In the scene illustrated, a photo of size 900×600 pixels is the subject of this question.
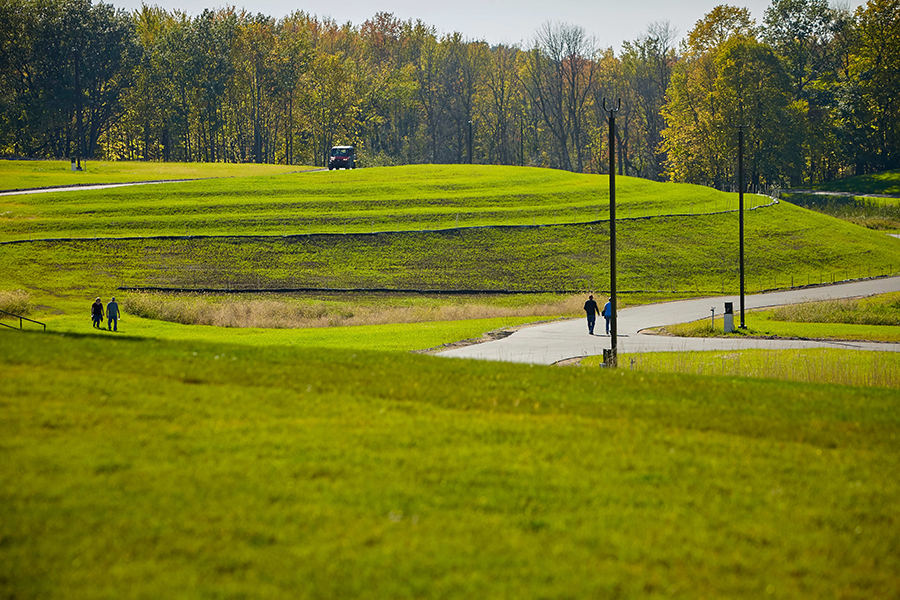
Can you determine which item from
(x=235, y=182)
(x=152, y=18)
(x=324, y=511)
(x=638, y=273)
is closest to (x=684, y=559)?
(x=324, y=511)

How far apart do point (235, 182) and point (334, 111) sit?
3787 centimetres

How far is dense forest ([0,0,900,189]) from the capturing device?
328ft

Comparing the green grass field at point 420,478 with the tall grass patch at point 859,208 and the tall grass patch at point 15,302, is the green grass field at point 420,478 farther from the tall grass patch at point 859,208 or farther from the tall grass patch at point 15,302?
the tall grass patch at point 859,208

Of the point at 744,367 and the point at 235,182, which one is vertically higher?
the point at 235,182

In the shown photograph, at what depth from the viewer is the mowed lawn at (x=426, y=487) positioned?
22.4ft

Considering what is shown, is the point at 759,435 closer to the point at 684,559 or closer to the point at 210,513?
the point at 684,559

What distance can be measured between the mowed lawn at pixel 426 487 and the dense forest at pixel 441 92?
9195 centimetres

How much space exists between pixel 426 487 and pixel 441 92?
126745mm

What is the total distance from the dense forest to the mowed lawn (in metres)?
91.9

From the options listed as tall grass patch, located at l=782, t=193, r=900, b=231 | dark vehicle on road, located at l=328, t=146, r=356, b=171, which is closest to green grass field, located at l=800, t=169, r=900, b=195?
tall grass patch, located at l=782, t=193, r=900, b=231

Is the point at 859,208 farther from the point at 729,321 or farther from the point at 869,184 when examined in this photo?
the point at 729,321

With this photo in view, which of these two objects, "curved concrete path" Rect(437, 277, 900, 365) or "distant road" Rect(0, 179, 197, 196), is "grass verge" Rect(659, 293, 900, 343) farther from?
"distant road" Rect(0, 179, 197, 196)

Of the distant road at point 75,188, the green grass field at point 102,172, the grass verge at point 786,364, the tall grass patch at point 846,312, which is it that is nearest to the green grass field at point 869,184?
the tall grass patch at point 846,312

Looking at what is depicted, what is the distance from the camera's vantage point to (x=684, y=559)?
7.22m
